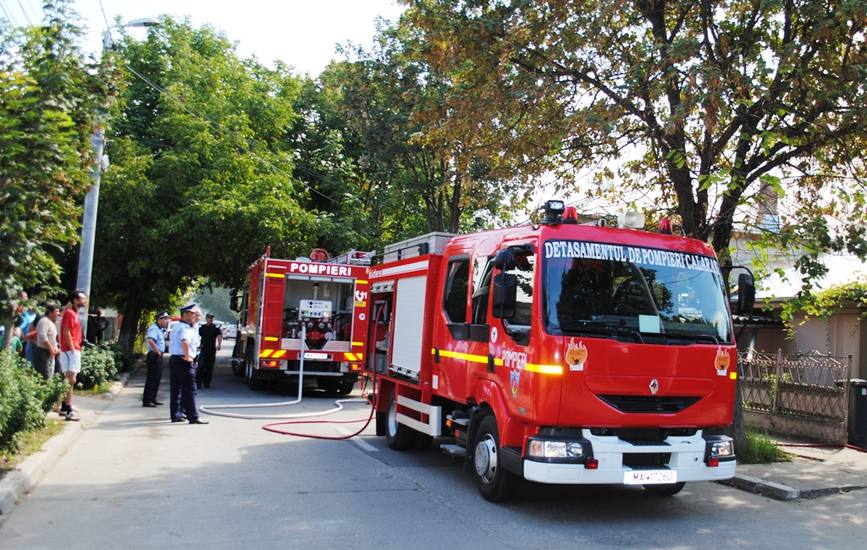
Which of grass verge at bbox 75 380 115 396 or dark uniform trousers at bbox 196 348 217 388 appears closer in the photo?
grass verge at bbox 75 380 115 396

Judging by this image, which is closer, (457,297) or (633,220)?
(633,220)

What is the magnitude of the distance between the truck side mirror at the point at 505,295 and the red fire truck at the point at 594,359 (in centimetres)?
1

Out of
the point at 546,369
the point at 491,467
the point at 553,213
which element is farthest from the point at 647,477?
the point at 553,213

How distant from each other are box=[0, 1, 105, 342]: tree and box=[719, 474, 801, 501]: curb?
7624 mm

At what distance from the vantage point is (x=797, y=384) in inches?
479

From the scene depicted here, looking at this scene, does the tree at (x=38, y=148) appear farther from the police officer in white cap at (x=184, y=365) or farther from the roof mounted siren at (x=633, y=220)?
the roof mounted siren at (x=633, y=220)

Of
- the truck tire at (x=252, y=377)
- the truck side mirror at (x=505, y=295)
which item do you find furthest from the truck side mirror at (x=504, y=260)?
the truck tire at (x=252, y=377)

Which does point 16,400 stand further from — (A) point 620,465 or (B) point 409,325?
(A) point 620,465

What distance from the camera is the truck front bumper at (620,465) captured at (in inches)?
256

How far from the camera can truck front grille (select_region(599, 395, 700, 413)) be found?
6.73m

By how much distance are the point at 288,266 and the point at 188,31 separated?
42.3 feet

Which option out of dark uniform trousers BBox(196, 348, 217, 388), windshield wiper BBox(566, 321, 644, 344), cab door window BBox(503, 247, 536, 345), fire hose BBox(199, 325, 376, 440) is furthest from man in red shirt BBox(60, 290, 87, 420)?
windshield wiper BBox(566, 321, 644, 344)

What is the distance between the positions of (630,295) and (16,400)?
6.15 metres

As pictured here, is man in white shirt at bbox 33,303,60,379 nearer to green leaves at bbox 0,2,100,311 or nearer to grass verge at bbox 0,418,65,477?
grass verge at bbox 0,418,65,477
